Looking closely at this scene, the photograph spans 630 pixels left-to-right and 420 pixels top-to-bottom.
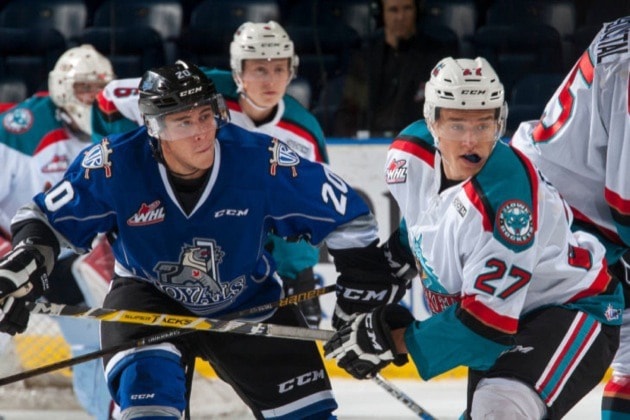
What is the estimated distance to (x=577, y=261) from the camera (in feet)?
9.22

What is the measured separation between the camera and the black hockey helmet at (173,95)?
2.95 m

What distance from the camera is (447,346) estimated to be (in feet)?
8.97

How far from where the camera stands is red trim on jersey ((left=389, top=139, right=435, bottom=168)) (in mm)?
2949

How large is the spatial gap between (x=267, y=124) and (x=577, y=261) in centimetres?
156

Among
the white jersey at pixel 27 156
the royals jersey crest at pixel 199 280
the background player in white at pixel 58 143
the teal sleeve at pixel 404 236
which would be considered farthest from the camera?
the white jersey at pixel 27 156

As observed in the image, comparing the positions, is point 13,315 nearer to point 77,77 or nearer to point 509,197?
point 509,197

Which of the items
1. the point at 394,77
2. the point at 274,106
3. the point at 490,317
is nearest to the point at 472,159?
the point at 490,317

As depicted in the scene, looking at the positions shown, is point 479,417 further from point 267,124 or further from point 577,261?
point 267,124

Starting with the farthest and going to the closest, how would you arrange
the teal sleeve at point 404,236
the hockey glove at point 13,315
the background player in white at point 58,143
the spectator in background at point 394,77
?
the spectator in background at point 394,77
the background player in white at point 58,143
the teal sleeve at point 404,236
the hockey glove at point 13,315

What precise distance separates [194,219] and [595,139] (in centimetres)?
90

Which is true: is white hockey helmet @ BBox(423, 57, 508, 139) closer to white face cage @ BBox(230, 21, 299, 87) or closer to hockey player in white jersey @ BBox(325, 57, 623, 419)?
hockey player in white jersey @ BBox(325, 57, 623, 419)

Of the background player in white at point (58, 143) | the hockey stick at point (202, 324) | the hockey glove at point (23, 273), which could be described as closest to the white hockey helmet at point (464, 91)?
the hockey stick at point (202, 324)

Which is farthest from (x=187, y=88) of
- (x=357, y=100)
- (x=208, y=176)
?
(x=357, y=100)

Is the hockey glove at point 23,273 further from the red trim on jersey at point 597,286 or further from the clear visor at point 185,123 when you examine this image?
the red trim on jersey at point 597,286
